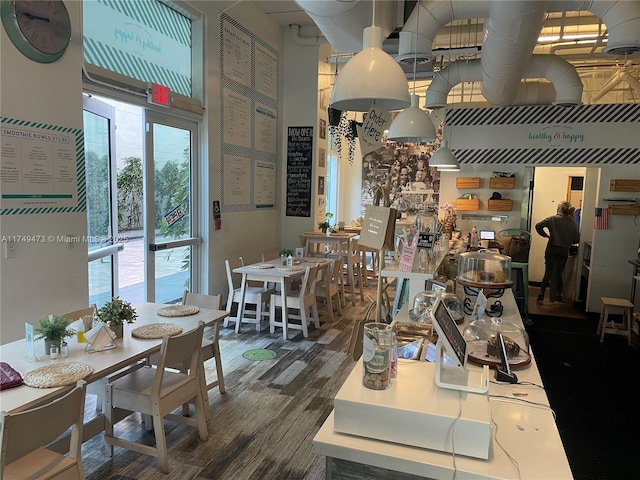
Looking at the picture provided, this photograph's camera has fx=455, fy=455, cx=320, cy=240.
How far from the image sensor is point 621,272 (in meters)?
6.37

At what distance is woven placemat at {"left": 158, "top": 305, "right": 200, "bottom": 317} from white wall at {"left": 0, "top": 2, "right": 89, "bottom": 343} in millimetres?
856

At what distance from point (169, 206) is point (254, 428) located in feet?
9.23

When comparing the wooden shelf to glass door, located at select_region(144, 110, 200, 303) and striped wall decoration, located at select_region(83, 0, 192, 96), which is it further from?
striped wall decoration, located at select_region(83, 0, 192, 96)

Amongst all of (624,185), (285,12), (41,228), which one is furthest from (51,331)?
(624,185)

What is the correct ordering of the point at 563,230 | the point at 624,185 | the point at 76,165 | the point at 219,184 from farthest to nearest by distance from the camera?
the point at 563,230
the point at 624,185
the point at 219,184
the point at 76,165

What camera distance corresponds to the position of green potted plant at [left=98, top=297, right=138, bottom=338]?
2645 millimetres

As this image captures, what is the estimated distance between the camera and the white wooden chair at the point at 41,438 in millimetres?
1610

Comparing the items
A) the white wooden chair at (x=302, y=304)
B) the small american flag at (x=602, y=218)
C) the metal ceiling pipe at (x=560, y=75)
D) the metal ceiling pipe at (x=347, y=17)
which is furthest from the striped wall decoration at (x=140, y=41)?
the small american flag at (x=602, y=218)

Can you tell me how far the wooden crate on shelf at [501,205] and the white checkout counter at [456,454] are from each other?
6521 millimetres

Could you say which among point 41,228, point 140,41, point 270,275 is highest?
point 140,41

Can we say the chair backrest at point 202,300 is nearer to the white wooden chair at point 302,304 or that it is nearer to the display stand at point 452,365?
the white wooden chair at point 302,304

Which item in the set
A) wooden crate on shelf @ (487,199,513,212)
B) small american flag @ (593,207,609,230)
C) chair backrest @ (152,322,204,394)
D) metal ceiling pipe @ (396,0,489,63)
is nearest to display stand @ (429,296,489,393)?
chair backrest @ (152,322,204,394)

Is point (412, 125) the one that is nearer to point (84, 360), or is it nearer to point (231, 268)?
point (84, 360)

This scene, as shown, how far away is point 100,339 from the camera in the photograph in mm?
2477
